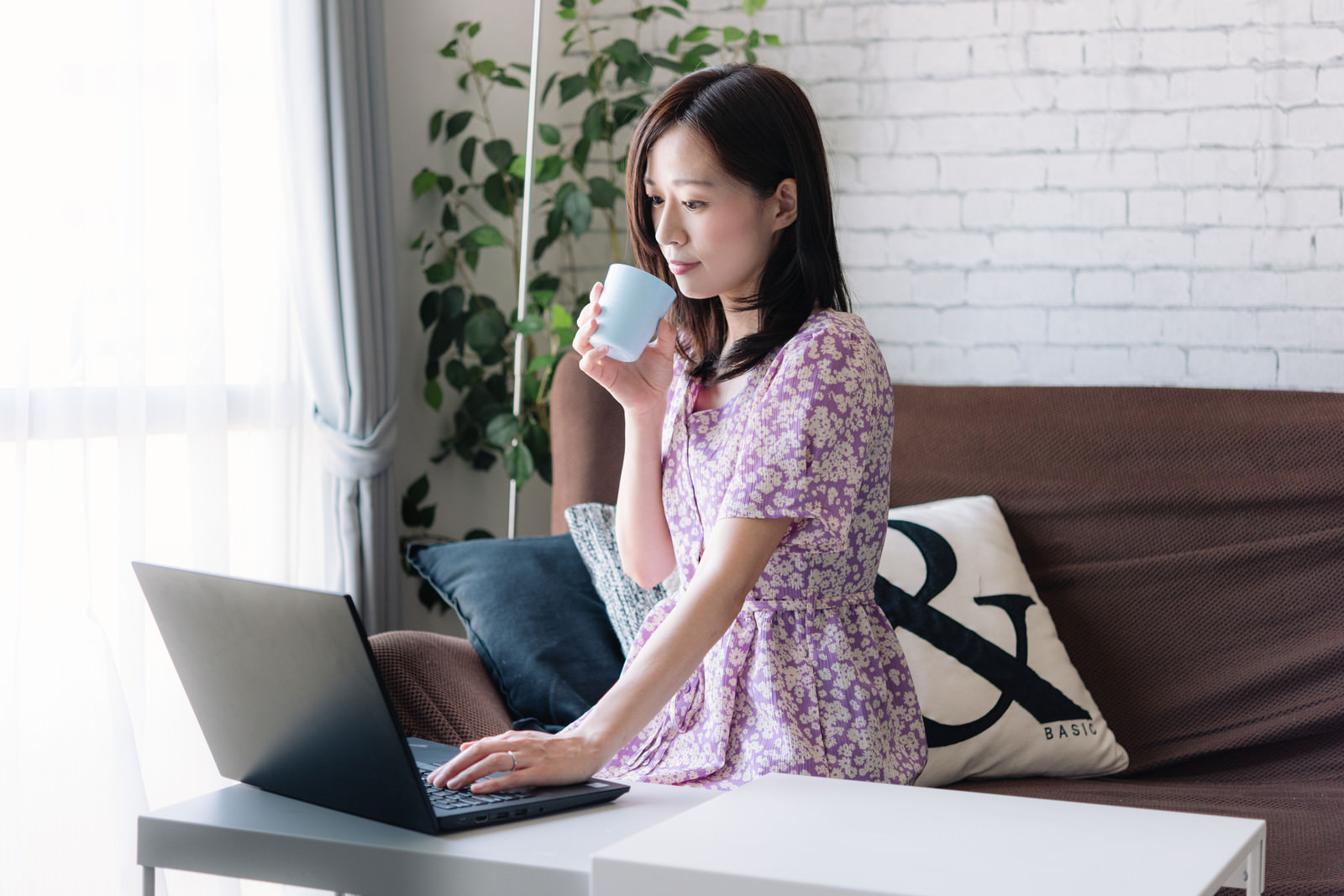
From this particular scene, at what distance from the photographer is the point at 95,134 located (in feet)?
5.72

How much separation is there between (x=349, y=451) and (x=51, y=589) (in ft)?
2.04

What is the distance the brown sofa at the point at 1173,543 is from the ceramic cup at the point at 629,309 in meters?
0.99

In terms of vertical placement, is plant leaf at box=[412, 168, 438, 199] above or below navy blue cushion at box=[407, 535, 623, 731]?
above

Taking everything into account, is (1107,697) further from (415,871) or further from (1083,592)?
(415,871)

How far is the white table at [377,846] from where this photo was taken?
0.73m

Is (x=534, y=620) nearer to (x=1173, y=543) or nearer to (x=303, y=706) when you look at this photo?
(x=303, y=706)

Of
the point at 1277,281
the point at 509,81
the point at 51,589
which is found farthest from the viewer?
the point at 509,81

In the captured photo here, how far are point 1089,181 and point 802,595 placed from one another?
1.59 m

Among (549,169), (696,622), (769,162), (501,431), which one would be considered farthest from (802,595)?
(549,169)

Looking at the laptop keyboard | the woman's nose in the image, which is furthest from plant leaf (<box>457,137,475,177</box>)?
the laptop keyboard

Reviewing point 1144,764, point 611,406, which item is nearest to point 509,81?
point 611,406

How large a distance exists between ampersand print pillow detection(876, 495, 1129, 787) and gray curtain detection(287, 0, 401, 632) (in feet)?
3.24

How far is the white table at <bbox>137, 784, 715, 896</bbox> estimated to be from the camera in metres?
0.73

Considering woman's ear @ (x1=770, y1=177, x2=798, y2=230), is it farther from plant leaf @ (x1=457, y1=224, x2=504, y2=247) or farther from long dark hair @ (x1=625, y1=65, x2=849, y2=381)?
plant leaf @ (x1=457, y1=224, x2=504, y2=247)
